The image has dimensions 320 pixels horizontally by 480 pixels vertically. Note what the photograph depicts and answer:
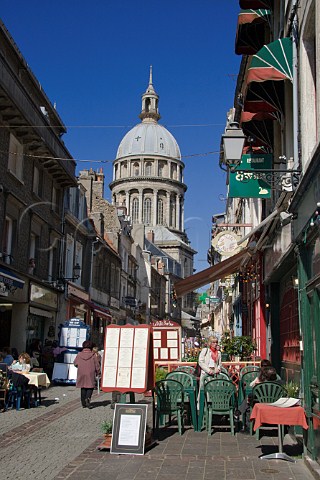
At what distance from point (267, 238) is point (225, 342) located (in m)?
6.88

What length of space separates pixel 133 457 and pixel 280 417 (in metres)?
2.08

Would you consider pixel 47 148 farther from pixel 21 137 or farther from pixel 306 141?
pixel 306 141

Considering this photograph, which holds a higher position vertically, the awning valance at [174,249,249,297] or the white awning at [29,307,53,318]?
the awning valance at [174,249,249,297]

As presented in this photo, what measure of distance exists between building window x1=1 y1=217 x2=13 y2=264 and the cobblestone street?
9312mm

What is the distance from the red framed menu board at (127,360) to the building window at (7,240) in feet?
38.5

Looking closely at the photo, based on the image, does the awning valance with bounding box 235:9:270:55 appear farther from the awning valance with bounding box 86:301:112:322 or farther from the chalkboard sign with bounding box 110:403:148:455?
the awning valance with bounding box 86:301:112:322

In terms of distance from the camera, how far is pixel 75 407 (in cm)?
1427

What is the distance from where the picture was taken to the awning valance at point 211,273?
50.2ft

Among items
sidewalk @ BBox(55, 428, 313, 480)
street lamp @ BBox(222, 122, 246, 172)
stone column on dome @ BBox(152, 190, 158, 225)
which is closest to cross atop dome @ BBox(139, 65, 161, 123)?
stone column on dome @ BBox(152, 190, 158, 225)

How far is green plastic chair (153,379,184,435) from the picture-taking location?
9836 mm

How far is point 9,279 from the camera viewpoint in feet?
61.0

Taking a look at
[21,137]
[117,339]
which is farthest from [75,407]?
[21,137]

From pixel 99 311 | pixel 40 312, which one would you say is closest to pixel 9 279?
pixel 40 312

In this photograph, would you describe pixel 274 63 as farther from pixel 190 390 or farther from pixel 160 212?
pixel 160 212
